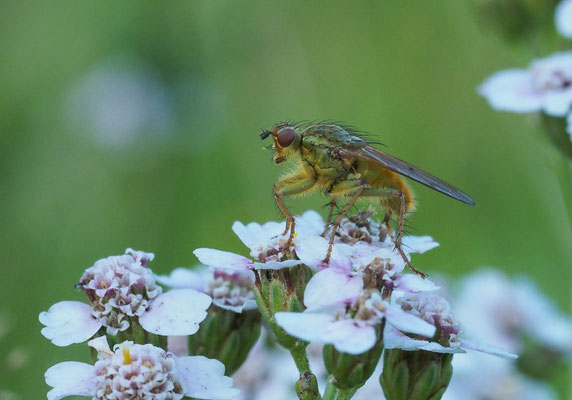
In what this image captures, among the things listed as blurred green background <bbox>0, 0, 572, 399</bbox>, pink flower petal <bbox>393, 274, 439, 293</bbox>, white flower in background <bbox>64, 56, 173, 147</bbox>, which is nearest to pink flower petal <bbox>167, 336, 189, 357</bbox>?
pink flower petal <bbox>393, 274, 439, 293</bbox>

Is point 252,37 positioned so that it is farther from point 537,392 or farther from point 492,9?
point 537,392

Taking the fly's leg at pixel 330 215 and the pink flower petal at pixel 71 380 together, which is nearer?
the pink flower petal at pixel 71 380

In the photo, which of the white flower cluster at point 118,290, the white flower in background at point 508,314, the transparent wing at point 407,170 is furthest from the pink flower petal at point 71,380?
the white flower in background at point 508,314

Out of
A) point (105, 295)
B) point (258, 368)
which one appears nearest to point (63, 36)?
point (258, 368)

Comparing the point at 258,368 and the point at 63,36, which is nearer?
the point at 258,368

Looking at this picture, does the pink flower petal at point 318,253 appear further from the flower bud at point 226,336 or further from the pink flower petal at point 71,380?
the pink flower petal at point 71,380

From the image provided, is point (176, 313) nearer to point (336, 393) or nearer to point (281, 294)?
point (281, 294)

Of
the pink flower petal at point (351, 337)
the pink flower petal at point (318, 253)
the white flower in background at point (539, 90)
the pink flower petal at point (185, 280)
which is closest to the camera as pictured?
the pink flower petal at point (351, 337)

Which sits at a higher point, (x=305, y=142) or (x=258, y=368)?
(x=305, y=142)
